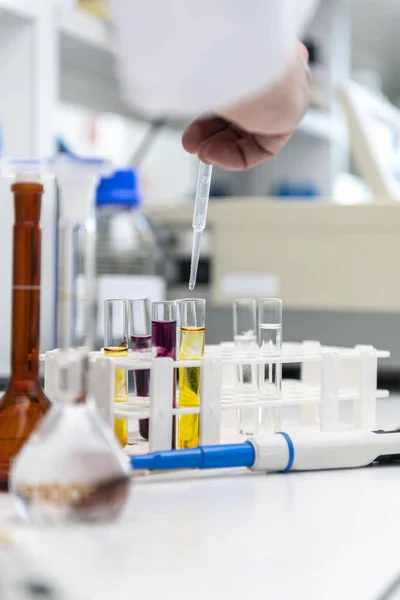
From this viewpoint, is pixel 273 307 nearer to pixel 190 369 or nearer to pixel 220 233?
pixel 190 369

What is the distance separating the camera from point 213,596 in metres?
0.37

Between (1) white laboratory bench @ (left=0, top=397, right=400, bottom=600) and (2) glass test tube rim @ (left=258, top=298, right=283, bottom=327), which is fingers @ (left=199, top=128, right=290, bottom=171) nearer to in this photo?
(2) glass test tube rim @ (left=258, top=298, right=283, bottom=327)

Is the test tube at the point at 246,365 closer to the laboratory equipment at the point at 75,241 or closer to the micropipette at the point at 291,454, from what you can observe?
the micropipette at the point at 291,454

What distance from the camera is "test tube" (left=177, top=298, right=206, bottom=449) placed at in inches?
25.0

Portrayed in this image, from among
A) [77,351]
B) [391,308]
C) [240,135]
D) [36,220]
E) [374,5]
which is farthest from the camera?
[374,5]

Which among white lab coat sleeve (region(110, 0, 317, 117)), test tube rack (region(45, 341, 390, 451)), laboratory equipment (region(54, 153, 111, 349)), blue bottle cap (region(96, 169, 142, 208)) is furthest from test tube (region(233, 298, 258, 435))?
blue bottle cap (region(96, 169, 142, 208))

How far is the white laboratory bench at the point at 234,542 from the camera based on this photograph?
38 cm

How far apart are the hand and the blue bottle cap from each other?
0.68 meters

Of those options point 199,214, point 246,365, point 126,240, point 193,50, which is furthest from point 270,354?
point 126,240

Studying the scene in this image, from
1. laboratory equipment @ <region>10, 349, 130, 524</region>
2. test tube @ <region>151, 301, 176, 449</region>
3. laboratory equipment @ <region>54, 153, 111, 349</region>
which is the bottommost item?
laboratory equipment @ <region>10, 349, 130, 524</region>

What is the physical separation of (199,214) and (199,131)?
2.7 inches

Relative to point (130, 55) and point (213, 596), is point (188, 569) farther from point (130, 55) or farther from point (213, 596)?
point (130, 55)

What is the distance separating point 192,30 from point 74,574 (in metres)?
0.24

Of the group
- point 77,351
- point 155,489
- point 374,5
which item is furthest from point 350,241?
point 374,5
